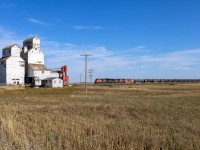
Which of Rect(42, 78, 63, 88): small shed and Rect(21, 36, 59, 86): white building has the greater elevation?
Rect(21, 36, 59, 86): white building

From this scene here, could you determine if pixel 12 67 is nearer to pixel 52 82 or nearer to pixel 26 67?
pixel 26 67

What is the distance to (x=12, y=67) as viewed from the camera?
252 ft

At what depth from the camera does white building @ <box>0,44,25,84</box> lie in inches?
3019

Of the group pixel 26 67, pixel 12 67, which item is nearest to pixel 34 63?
pixel 26 67

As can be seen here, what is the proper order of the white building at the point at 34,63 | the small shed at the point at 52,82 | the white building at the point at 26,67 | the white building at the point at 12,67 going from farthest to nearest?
the white building at the point at 34,63, the small shed at the point at 52,82, the white building at the point at 26,67, the white building at the point at 12,67

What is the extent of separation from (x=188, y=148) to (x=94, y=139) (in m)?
2.67

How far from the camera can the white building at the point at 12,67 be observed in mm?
76688

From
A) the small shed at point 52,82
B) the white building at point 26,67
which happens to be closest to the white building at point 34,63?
the white building at point 26,67

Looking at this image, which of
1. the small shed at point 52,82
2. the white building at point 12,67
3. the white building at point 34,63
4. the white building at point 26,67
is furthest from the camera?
the white building at point 34,63

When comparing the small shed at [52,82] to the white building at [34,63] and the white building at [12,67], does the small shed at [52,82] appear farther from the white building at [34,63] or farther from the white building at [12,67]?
the white building at [12,67]

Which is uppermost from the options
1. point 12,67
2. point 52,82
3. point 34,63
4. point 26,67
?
point 34,63

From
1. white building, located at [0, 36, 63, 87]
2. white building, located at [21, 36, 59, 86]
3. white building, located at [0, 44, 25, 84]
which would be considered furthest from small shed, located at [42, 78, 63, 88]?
white building, located at [0, 44, 25, 84]

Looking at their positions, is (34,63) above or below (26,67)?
above

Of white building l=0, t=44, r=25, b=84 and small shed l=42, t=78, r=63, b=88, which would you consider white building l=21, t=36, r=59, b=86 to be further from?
white building l=0, t=44, r=25, b=84
